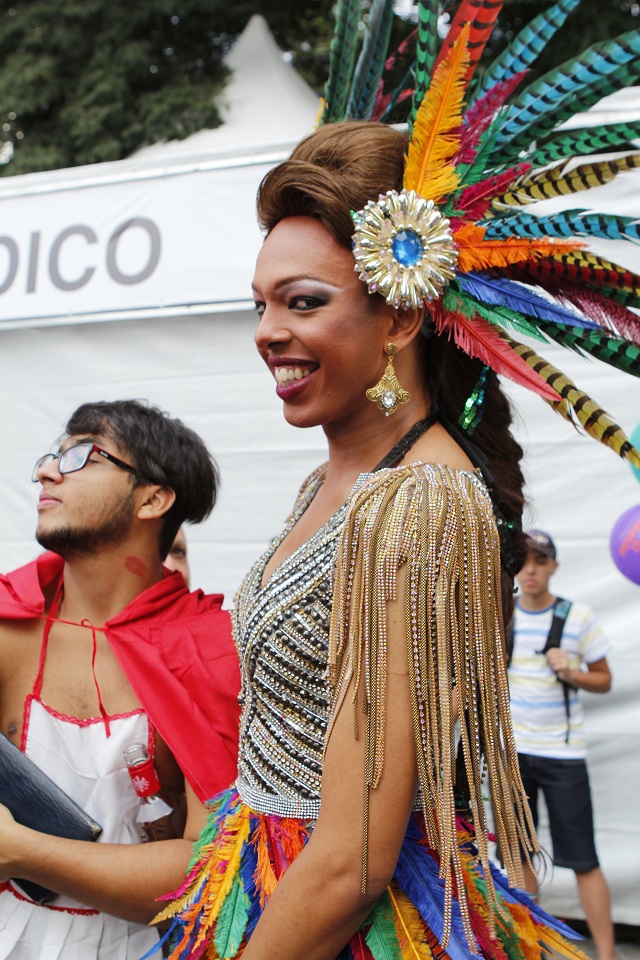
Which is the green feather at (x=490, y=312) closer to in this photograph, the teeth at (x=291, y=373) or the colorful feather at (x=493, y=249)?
the colorful feather at (x=493, y=249)

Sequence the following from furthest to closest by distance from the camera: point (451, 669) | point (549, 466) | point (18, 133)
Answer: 1. point (18, 133)
2. point (549, 466)
3. point (451, 669)

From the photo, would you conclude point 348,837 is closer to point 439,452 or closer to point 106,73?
point 439,452

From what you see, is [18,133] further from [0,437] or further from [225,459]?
[225,459]

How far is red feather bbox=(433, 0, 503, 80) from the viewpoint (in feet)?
4.77

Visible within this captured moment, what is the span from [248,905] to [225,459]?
3197 millimetres

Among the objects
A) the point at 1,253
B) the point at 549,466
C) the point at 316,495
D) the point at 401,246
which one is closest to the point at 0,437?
the point at 1,253

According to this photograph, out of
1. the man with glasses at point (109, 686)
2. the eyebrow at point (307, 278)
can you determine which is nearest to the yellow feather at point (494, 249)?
the eyebrow at point (307, 278)

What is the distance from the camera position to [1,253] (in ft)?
14.1

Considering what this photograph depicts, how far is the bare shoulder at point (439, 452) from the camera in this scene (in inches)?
55.3

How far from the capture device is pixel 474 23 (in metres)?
Result: 1.47

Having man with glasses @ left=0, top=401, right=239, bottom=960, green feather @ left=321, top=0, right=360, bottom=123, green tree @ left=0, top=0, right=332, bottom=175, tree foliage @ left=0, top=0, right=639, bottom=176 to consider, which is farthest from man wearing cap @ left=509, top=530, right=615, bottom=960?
green tree @ left=0, top=0, right=332, bottom=175

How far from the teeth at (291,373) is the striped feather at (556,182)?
423mm

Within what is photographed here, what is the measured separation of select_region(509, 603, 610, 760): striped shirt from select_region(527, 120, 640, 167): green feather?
2.95 m

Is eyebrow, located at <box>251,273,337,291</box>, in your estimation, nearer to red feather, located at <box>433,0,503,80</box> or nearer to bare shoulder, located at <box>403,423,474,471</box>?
bare shoulder, located at <box>403,423,474,471</box>
